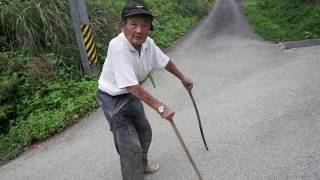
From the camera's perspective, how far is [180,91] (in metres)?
7.33

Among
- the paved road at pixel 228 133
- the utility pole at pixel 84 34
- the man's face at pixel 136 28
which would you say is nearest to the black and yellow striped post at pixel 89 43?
the utility pole at pixel 84 34

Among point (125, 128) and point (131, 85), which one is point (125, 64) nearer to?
point (131, 85)

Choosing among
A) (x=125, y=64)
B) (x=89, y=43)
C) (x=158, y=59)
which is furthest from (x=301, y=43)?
(x=125, y=64)

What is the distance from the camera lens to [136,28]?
10.4ft

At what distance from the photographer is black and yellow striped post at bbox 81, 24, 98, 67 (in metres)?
7.99

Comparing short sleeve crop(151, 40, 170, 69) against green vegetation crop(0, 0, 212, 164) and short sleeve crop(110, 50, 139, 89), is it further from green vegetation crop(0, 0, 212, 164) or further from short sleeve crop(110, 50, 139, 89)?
green vegetation crop(0, 0, 212, 164)

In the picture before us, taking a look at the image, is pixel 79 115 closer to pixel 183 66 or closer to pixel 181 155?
pixel 181 155

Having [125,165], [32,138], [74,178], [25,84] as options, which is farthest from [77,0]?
[125,165]

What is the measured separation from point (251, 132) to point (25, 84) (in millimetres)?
4774

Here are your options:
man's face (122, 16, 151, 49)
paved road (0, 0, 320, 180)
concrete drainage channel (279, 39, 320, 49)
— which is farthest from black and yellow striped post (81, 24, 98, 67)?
concrete drainage channel (279, 39, 320, 49)

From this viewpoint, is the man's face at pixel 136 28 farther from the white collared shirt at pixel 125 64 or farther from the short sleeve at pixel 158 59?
the short sleeve at pixel 158 59

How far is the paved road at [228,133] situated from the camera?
4301 mm

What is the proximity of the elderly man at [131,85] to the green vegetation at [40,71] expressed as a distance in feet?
10.1

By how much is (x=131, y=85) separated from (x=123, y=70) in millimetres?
147
